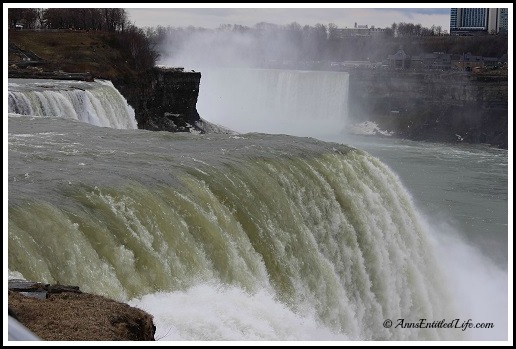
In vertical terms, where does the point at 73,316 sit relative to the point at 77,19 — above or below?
below

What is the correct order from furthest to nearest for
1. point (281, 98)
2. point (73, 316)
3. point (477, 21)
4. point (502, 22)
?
1. point (477, 21)
2. point (502, 22)
3. point (281, 98)
4. point (73, 316)

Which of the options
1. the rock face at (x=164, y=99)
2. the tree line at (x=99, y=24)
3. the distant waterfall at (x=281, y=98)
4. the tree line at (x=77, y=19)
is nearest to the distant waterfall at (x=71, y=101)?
the rock face at (x=164, y=99)

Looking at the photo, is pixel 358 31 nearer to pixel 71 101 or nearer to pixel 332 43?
pixel 332 43

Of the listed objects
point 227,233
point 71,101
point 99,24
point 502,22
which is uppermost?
point 99,24

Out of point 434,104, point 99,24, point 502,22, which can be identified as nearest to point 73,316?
point 99,24

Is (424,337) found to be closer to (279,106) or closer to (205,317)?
(205,317)

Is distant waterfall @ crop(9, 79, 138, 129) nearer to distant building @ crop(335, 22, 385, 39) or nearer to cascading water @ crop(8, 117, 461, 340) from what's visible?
cascading water @ crop(8, 117, 461, 340)

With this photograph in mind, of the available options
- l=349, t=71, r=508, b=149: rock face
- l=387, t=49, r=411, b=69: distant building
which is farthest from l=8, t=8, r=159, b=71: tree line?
l=387, t=49, r=411, b=69: distant building
